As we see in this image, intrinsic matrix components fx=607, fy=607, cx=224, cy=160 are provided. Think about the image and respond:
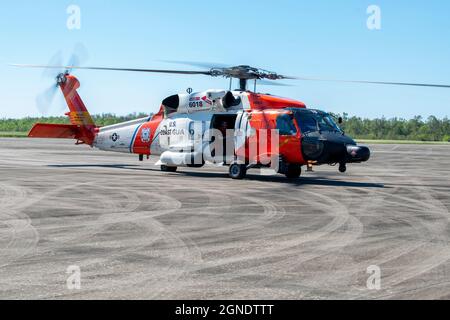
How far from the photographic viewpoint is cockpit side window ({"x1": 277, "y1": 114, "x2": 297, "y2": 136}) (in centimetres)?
2083

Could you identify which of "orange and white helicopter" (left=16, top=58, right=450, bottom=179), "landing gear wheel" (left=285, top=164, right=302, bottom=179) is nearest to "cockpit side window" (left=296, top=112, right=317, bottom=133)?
"orange and white helicopter" (left=16, top=58, right=450, bottom=179)

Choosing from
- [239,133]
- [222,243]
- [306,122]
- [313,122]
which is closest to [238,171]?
[239,133]

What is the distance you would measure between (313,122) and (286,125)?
93 cm

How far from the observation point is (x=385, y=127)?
155 m

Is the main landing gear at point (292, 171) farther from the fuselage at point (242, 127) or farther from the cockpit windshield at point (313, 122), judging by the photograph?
the cockpit windshield at point (313, 122)

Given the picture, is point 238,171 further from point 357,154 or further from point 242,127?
point 357,154

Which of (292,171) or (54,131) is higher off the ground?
(54,131)

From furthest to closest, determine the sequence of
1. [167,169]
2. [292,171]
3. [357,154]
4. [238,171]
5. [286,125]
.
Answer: [167,169], [292,171], [238,171], [286,125], [357,154]

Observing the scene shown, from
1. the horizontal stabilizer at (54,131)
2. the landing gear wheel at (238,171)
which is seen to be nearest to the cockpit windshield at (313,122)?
the landing gear wheel at (238,171)

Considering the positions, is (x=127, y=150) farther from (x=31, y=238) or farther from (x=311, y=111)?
(x=31, y=238)

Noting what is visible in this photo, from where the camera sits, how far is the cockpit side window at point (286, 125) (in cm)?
2083

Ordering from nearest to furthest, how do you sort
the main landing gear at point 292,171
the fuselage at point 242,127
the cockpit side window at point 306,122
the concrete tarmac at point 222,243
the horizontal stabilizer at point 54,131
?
the concrete tarmac at point 222,243, the fuselage at point 242,127, the cockpit side window at point 306,122, the main landing gear at point 292,171, the horizontal stabilizer at point 54,131

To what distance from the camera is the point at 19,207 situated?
13.5m

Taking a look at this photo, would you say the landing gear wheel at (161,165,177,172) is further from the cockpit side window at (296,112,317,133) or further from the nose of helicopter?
the nose of helicopter
